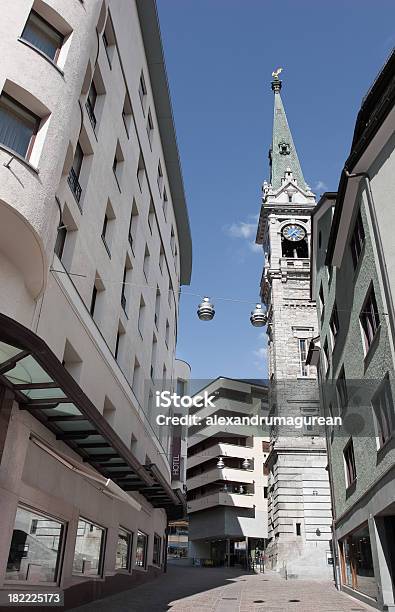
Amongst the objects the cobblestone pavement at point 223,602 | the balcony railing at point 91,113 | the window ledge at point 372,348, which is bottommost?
the cobblestone pavement at point 223,602

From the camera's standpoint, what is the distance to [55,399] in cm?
1062

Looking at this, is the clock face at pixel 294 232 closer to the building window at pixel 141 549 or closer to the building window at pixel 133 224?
the building window at pixel 133 224

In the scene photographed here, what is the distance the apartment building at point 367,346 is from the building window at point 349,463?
4 cm

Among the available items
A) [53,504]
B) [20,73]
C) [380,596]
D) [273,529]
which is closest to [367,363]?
[380,596]

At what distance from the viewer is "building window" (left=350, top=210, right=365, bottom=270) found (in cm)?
1638

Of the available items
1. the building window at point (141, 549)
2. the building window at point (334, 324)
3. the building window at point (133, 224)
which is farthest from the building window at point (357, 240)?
the building window at point (141, 549)

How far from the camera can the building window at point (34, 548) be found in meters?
10.8

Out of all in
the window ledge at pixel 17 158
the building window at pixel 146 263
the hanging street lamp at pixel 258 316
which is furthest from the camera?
the building window at pixel 146 263

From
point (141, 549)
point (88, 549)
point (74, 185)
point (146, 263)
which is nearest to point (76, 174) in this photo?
point (74, 185)

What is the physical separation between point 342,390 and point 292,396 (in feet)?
69.1

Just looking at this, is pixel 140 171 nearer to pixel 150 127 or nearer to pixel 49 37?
pixel 150 127

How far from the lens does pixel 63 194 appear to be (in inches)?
542

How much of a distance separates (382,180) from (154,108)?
669 inches

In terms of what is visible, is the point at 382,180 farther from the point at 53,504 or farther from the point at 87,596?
the point at 87,596
